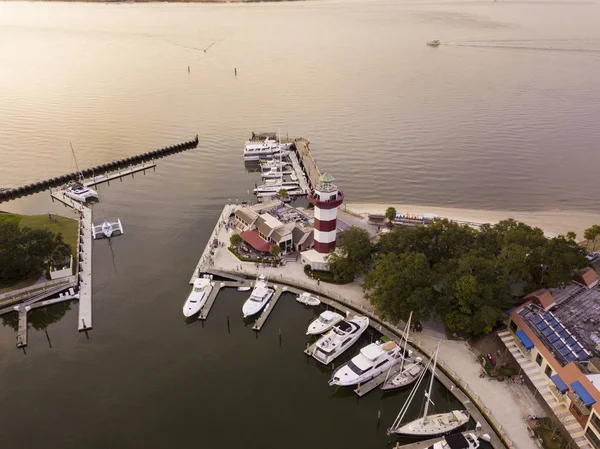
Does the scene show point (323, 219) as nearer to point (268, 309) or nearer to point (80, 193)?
point (268, 309)

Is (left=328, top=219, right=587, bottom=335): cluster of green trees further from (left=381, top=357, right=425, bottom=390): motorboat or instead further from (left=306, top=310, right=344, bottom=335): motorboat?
(left=381, top=357, right=425, bottom=390): motorboat

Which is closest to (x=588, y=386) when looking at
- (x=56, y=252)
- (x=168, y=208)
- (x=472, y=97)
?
(x=56, y=252)

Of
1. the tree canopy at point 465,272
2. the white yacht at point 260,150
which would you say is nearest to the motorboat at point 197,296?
the tree canopy at point 465,272

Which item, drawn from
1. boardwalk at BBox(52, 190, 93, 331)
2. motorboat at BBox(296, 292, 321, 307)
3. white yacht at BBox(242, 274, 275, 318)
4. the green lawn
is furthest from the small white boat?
the green lawn

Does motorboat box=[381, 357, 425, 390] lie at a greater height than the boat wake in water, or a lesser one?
lesser

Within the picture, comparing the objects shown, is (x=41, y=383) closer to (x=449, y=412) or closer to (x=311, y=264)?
(x=311, y=264)

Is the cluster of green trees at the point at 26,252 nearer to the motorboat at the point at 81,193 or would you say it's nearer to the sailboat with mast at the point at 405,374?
the motorboat at the point at 81,193

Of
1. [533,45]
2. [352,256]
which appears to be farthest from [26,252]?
[533,45]
